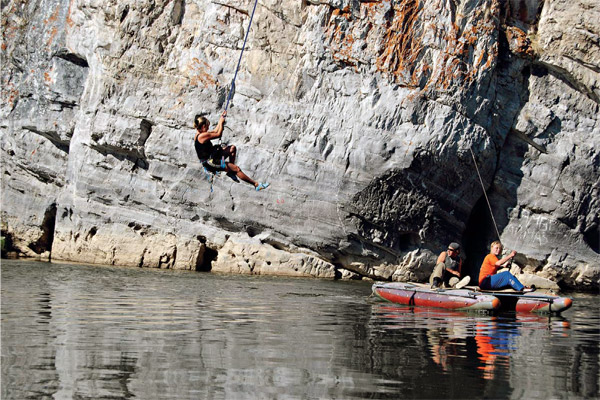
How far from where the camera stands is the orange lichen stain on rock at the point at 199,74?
2287 cm

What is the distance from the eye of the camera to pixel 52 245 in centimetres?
2438

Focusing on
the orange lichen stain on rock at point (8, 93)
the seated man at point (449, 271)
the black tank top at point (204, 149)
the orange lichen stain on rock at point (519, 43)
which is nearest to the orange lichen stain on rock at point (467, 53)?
the orange lichen stain on rock at point (519, 43)

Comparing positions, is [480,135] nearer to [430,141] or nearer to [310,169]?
[430,141]

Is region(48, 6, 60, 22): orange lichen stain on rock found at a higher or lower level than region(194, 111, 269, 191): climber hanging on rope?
higher

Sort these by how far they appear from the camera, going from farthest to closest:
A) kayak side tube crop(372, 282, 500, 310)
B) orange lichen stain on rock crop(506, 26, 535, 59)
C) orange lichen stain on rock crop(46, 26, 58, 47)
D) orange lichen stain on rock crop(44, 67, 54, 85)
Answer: orange lichen stain on rock crop(46, 26, 58, 47), orange lichen stain on rock crop(44, 67, 54, 85), orange lichen stain on rock crop(506, 26, 535, 59), kayak side tube crop(372, 282, 500, 310)

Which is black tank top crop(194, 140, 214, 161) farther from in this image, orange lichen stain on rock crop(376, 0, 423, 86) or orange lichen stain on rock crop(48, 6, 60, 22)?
orange lichen stain on rock crop(48, 6, 60, 22)

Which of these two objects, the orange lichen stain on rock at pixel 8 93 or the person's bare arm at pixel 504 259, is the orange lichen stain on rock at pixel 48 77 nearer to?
the orange lichen stain on rock at pixel 8 93

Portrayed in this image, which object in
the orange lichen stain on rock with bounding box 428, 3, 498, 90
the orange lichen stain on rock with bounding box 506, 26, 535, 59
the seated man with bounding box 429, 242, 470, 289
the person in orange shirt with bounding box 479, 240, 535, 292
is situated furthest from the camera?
the orange lichen stain on rock with bounding box 506, 26, 535, 59

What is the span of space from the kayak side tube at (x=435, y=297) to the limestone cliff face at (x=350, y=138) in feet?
17.1

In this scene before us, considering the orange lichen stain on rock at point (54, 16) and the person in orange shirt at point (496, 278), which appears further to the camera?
the orange lichen stain on rock at point (54, 16)

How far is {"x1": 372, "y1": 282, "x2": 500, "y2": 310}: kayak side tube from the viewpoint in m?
15.1

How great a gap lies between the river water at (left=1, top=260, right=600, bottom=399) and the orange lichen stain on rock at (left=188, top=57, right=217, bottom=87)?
793 centimetres

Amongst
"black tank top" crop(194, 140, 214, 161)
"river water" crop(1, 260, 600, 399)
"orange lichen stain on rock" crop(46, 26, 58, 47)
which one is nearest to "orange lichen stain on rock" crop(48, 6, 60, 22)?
"orange lichen stain on rock" crop(46, 26, 58, 47)

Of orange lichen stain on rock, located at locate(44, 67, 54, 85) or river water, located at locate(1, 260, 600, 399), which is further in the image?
orange lichen stain on rock, located at locate(44, 67, 54, 85)
